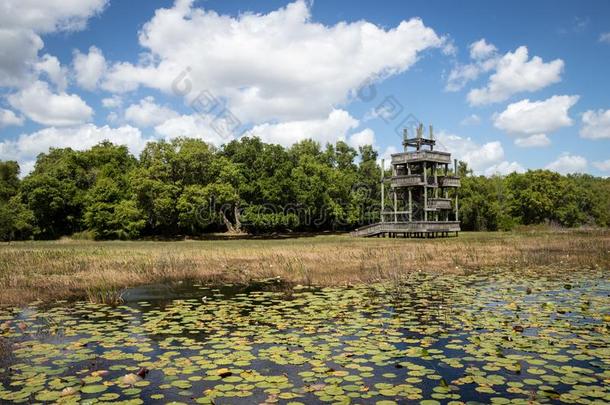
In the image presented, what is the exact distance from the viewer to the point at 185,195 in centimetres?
5328

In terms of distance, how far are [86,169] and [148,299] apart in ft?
191

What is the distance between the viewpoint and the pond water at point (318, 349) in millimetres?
6941

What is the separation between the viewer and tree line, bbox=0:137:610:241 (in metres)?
54.1

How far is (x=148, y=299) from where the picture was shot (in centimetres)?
1509

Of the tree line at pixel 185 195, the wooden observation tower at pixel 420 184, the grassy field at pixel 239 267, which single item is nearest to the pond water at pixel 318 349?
the grassy field at pixel 239 267

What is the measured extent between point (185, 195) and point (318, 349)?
1823 inches

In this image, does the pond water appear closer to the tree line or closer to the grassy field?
the grassy field

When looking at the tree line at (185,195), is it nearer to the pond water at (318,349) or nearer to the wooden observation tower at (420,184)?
the wooden observation tower at (420,184)

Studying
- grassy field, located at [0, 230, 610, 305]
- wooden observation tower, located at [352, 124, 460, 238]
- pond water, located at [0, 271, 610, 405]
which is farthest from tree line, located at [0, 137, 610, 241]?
pond water, located at [0, 271, 610, 405]

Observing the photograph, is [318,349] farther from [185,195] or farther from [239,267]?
[185,195]

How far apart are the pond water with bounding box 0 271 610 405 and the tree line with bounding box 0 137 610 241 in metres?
41.5

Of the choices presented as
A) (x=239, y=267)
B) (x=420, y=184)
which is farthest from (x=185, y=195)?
(x=239, y=267)

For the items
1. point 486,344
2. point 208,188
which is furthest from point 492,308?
point 208,188

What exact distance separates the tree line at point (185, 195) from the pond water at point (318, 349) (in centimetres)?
4146
